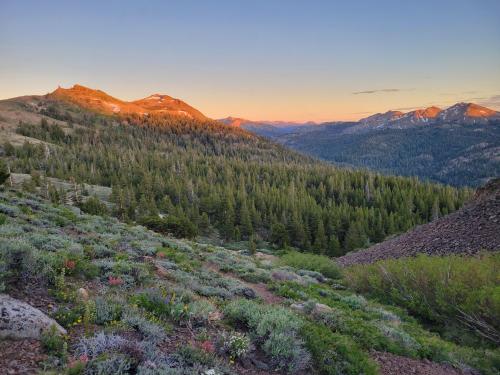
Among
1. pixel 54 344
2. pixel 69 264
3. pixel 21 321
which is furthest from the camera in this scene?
→ pixel 69 264

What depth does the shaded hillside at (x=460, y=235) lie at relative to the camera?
91.4 ft

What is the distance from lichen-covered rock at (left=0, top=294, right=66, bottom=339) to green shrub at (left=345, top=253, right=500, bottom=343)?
15401 millimetres

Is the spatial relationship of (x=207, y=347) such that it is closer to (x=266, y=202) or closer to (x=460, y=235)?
(x=460, y=235)

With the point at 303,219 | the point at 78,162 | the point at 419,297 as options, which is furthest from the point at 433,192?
the point at 78,162

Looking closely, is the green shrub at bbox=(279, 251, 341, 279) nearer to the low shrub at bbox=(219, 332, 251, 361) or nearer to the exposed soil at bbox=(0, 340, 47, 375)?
the low shrub at bbox=(219, 332, 251, 361)

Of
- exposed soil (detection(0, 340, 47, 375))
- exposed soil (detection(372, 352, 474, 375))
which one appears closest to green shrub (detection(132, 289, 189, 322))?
exposed soil (detection(0, 340, 47, 375))

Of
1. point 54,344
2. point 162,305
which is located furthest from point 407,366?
point 54,344

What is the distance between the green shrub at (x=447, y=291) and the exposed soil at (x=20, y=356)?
50.7 feet

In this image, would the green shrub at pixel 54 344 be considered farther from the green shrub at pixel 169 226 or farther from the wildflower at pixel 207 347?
the green shrub at pixel 169 226

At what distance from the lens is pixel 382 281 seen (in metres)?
21.5

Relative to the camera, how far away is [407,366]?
9.66 m

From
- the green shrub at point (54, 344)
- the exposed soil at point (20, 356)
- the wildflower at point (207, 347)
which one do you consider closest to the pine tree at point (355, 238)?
the wildflower at point (207, 347)

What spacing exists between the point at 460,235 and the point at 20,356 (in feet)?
113

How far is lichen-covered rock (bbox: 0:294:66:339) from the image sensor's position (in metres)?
5.93
